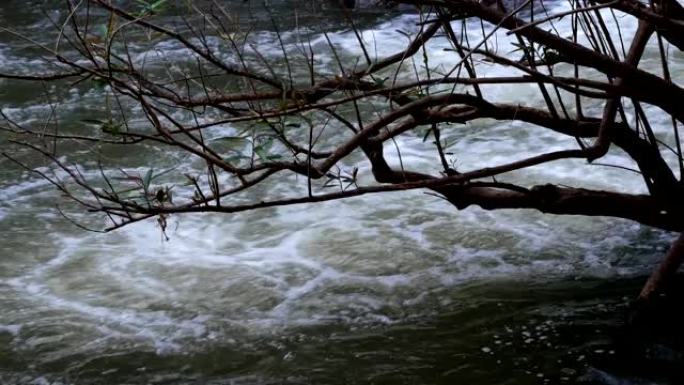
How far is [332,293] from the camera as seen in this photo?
4.00m

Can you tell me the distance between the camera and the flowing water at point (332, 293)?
11.1 feet

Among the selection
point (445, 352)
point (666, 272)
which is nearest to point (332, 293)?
point (445, 352)

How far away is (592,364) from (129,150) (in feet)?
11.7

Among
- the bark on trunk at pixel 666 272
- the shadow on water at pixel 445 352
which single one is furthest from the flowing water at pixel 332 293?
the bark on trunk at pixel 666 272

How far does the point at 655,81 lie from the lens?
3.00 metres

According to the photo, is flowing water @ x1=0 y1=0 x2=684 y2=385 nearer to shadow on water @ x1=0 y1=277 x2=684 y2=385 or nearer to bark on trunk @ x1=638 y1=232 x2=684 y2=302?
shadow on water @ x1=0 y1=277 x2=684 y2=385

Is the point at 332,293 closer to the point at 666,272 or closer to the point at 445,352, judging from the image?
the point at 445,352

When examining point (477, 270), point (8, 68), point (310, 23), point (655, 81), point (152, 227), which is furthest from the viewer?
point (310, 23)

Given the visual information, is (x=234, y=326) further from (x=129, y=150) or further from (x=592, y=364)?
(x=129, y=150)

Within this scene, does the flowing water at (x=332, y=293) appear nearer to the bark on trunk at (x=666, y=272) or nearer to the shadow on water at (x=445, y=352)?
the shadow on water at (x=445, y=352)

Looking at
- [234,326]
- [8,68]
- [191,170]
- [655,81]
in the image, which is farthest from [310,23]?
[655,81]

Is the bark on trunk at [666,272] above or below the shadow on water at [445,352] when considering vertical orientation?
above

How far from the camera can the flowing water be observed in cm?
337

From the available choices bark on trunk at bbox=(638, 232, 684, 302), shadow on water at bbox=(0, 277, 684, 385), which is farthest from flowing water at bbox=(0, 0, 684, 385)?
bark on trunk at bbox=(638, 232, 684, 302)
